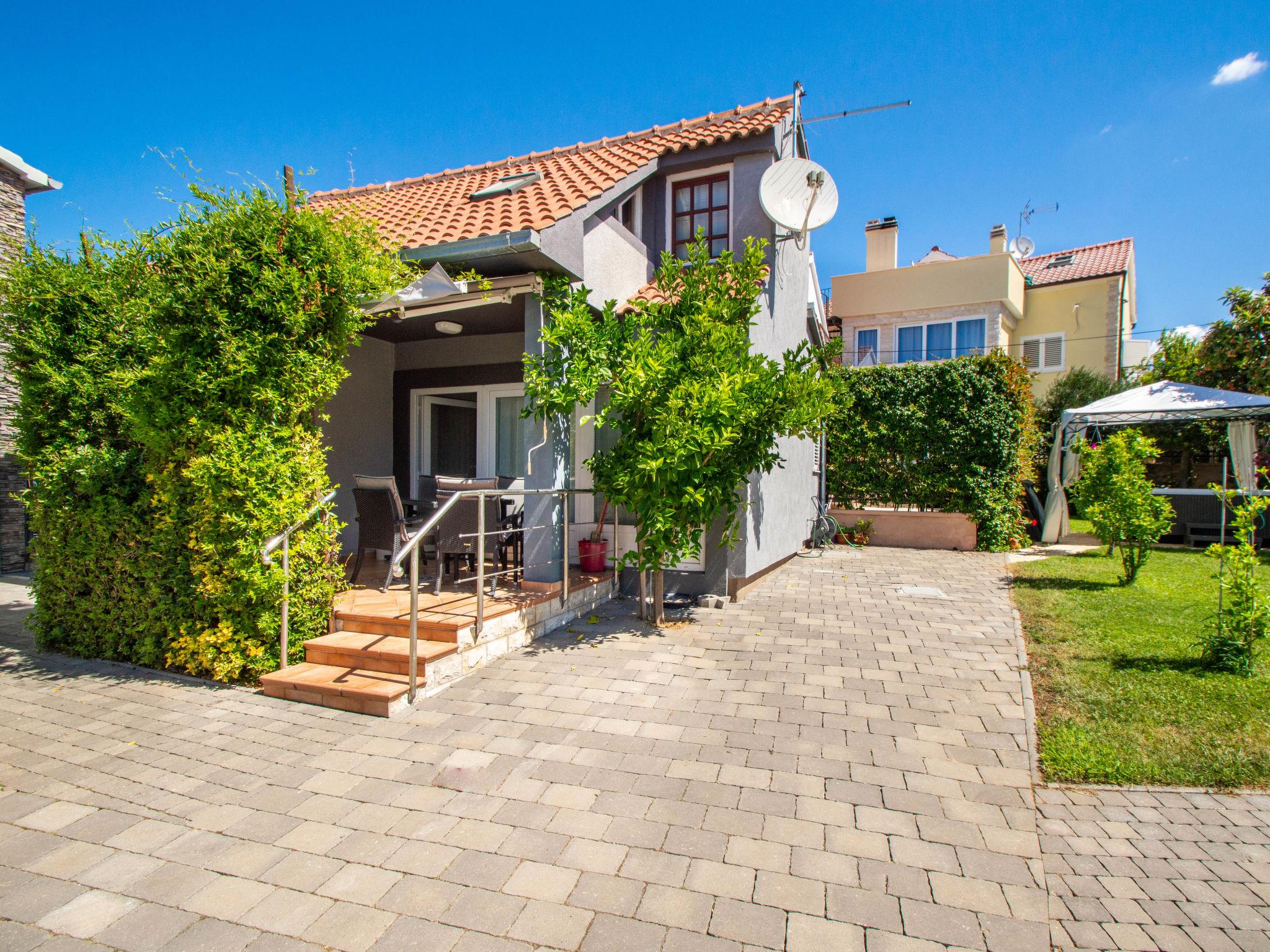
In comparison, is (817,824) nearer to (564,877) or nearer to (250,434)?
(564,877)

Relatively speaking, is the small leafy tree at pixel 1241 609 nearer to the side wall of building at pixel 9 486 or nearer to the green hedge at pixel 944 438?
the green hedge at pixel 944 438

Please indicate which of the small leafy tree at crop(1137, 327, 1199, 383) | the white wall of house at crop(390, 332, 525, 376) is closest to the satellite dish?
the white wall of house at crop(390, 332, 525, 376)

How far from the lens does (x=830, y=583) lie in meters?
9.23

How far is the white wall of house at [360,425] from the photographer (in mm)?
8609

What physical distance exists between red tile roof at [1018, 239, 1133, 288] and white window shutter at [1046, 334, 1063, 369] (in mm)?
1983

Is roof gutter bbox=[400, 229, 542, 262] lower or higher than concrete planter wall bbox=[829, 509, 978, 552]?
higher

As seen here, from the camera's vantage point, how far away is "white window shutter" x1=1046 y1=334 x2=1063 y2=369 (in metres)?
21.7

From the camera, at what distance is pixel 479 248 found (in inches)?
238

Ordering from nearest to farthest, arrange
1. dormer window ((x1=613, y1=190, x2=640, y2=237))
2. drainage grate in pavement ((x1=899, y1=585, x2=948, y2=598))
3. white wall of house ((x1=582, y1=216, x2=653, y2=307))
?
white wall of house ((x1=582, y1=216, x2=653, y2=307))
drainage grate in pavement ((x1=899, y1=585, x2=948, y2=598))
dormer window ((x1=613, y1=190, x2=640, y2=237))

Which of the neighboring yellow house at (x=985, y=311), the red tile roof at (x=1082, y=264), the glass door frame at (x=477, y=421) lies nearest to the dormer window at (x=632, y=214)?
the glass door frame at (x=477, y=421)

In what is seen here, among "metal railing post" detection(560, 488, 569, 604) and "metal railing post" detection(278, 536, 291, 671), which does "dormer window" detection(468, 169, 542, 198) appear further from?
"metal railing post" detection(278, 536, 291, 671)

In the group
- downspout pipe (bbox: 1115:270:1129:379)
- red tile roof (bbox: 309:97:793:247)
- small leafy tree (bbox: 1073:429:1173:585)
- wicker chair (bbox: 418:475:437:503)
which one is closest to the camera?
red tile roof (bbox: 309:97:793:247)

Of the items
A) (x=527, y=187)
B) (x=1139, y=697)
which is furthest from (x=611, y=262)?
(x=1139, y=697)

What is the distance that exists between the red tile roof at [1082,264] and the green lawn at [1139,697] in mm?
18441
